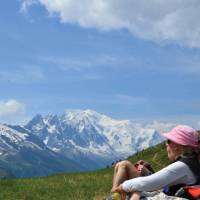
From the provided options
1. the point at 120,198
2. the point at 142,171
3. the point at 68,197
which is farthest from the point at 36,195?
the point at 120,198

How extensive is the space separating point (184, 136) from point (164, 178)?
0.86 metres

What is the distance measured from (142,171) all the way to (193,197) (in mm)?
3120

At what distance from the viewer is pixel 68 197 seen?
19734 millimetres

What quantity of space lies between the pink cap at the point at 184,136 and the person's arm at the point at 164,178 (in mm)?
414

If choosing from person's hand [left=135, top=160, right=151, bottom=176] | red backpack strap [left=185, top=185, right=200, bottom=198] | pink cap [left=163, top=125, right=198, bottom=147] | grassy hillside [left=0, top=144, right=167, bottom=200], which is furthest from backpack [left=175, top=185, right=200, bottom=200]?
grassy hillside [left=0, top=144, right=167, bottom=200]

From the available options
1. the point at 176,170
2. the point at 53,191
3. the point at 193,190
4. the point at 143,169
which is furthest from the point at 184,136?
the point at 53,191

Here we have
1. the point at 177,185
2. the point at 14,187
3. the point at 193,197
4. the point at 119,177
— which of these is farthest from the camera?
the point at 14,187

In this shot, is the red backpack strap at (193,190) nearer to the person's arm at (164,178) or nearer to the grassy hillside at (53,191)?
the person's arm at (164,178)

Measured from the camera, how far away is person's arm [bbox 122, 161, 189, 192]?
9047mm

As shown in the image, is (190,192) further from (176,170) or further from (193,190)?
(176,170)

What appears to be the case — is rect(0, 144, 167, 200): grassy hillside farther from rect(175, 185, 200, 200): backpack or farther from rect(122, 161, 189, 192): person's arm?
rect(175, 185, 200, 200): backpack

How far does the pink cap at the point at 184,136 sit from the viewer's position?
9.17m

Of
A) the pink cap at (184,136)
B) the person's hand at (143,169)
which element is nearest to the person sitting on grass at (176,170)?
the pink cap at (184,136)

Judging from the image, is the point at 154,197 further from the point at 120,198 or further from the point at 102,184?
the point at 102,184
